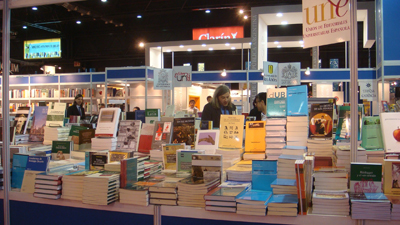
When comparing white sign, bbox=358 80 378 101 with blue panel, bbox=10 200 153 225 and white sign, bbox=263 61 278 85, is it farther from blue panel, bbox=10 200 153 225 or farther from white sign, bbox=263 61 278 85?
blue panel, bbox=10 200 153 225

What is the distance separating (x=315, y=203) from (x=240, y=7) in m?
12.3

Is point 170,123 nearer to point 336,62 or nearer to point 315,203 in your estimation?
point 315,203

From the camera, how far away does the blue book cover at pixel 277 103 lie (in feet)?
8.55

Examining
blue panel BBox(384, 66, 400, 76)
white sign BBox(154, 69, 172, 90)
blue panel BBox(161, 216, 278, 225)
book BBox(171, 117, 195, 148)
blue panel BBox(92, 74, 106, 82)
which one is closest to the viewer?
blue panel BBox(161, 216, 278, 225)

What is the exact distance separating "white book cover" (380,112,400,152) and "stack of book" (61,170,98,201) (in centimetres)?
202

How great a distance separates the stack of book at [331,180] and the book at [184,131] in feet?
3.87

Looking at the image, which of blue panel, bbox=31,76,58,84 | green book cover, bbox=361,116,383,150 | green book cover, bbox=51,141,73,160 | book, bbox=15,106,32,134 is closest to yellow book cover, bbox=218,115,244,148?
green book cover, bbox=361,116,383,150

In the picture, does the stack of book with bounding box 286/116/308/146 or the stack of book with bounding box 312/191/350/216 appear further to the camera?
the stack of book with bounding box 286/116/308/146

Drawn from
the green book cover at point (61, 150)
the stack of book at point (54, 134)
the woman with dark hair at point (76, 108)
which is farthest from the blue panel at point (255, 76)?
the green book cover at point (61, 150)

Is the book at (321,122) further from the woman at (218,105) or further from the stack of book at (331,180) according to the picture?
the woman at (218,105)

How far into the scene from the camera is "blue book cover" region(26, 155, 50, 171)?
2.37 m

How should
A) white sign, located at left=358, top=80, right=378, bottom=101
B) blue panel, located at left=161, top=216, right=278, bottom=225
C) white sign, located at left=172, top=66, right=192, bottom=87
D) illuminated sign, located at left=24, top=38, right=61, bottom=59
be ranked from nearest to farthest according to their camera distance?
blue panel, located at left=161, top=216, right=278, bottom=225, white sign, located at left=172, top=66, right=192, bottom=87, white sign, located at left=358, top=80, right=378, bottom=101, illuminated sign, located at left=24, top=38, right=61, bottom=59

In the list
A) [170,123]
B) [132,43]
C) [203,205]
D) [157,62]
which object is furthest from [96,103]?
[203,205]

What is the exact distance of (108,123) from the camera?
3.06m
